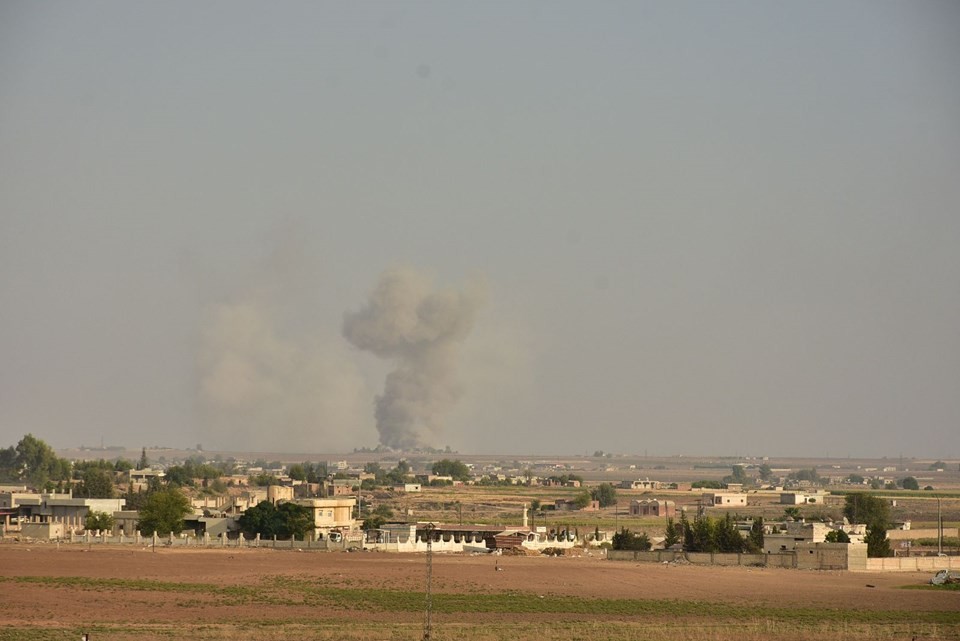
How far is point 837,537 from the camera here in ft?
219

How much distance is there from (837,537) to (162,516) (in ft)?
105

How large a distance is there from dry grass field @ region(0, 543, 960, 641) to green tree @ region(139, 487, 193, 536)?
10144 millimetres

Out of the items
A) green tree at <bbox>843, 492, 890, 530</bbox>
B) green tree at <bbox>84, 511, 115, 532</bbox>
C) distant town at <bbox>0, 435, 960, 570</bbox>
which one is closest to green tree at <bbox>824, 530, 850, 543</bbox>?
distant town at <bbox>0, 435, 960, 570</bbox>

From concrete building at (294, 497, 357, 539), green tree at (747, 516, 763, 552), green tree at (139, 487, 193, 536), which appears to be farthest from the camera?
concrete building at (294, 497, 357, 539)

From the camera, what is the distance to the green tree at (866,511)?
87.3 meters

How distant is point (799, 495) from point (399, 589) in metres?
83.7

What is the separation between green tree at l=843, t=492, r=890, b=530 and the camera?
286ft

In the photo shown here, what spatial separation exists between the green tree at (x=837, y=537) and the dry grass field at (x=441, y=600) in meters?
6.94

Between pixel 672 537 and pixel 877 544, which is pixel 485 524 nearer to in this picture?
pixel 672 537

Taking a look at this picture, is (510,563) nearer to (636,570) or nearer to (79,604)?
(636,570)

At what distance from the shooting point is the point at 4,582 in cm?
4806

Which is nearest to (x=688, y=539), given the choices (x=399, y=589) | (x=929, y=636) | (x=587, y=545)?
(x=587, y=545)

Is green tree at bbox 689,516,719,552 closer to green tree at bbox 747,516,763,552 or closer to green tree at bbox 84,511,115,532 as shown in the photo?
green tree at bbox 747,516,763,552

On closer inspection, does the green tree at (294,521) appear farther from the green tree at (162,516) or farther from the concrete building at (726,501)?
the concrete building at (726,501)
